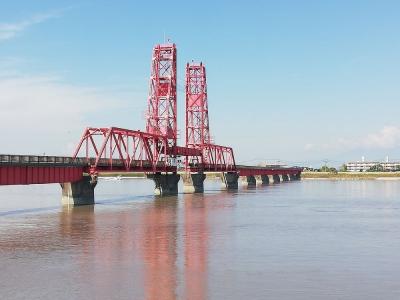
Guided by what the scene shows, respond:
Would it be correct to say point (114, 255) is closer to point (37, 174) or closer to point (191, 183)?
point (37, 174)

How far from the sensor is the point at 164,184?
12200cm

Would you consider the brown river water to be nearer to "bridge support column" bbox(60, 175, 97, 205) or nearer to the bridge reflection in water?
the bridge reflection in water

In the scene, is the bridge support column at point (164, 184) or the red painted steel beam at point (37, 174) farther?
the bridge support column at point (164, 184)

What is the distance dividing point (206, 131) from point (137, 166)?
56.0m

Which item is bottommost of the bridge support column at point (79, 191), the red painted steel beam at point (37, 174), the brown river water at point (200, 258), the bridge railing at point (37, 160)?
the brown river water at point (200, 258)

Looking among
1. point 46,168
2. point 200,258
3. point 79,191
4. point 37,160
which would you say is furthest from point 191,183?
point 200,258

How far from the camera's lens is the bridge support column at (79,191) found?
8469 centimetres

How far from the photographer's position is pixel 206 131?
159 m

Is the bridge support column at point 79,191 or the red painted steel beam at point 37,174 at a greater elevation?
the red painted steel beam at point 37,174

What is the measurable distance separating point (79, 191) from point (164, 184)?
37.5 meters

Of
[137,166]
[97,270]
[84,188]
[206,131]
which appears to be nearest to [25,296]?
[97,270]

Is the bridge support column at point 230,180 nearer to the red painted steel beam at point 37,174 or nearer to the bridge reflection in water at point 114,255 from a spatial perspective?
the red painted steel beam at point 37,174

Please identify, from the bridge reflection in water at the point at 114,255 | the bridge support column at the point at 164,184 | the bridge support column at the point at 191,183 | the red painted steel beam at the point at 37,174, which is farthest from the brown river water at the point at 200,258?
the bridge support column at the point at 191,183

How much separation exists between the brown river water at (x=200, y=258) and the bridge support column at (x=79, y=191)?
763 inches
